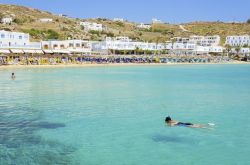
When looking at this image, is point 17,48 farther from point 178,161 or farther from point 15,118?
point 178,161

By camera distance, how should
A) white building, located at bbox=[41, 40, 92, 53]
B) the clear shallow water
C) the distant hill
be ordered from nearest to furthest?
1. the clear shallow water
2. white building, located at bbox=[41, 40, 92, 53]
3. the distant hill

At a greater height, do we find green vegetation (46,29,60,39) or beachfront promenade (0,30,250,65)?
green vegetation (46,29,60,39)

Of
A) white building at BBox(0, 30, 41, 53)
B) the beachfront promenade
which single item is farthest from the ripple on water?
white building at BBox(0, 30, 41, 53)

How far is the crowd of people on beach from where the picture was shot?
57.3 meters

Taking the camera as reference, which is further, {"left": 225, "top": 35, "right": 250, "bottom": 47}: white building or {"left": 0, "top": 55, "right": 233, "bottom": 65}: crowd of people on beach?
{"left": 225, "top": 35, "right": 250, "bottom": 47}: white building

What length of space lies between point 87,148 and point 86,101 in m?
10.2

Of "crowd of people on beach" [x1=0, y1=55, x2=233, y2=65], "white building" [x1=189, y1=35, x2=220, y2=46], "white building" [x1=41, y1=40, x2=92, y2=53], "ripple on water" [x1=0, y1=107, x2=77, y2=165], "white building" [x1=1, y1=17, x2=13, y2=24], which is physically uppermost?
"white building" [x1=1, y1=17, x2=13, y2=24]

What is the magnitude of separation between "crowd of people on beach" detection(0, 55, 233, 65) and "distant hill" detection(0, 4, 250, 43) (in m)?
19.4

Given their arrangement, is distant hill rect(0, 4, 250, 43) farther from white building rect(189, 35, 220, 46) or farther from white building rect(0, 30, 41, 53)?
white building rect(0, 30, 41, 53)

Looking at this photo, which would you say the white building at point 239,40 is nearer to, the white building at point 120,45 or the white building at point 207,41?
the white building at point 207,41

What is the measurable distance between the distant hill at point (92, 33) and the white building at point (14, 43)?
2211cm

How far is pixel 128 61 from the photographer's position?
2918 inches

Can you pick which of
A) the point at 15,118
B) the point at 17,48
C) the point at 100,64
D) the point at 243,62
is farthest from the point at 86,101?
the point at 243,62

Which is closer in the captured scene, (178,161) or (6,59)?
(178,161)
